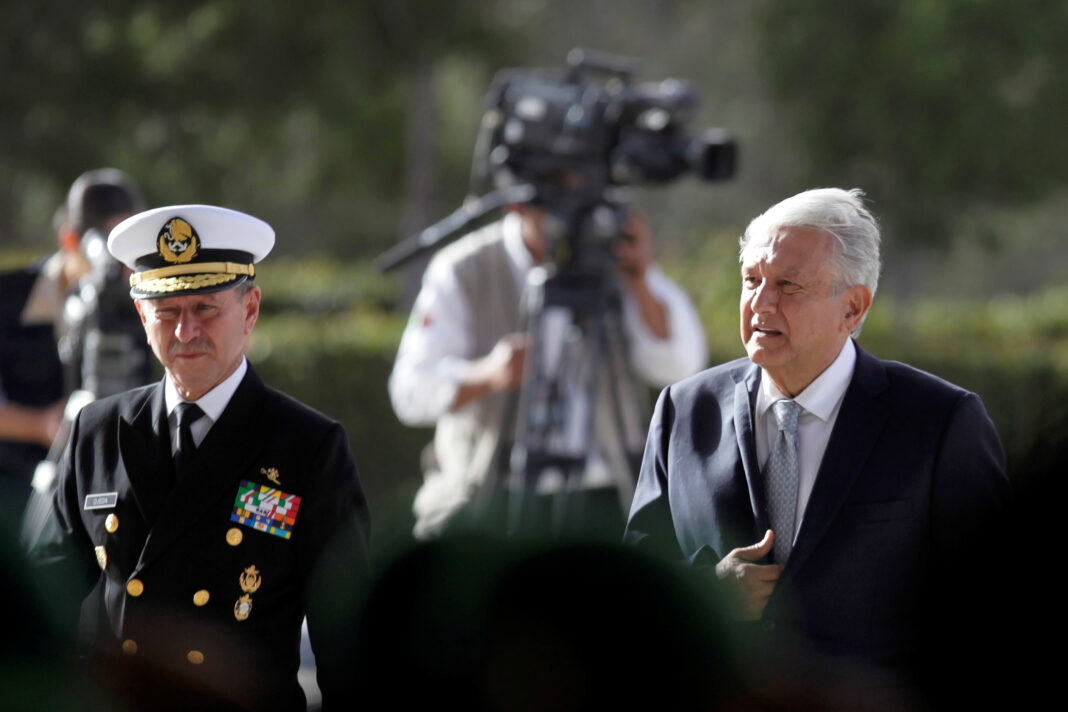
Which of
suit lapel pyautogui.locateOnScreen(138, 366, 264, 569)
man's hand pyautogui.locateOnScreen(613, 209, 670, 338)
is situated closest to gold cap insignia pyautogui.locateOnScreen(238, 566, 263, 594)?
suit lapel pyautogui.locateOnScreen(138, 366, 264, 569)

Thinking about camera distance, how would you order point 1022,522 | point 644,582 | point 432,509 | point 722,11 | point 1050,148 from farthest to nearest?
point 722,11, point 1050,148, point 432,509, point 644,582, point 1022,522

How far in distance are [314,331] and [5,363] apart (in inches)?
176

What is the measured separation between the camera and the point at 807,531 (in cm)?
208

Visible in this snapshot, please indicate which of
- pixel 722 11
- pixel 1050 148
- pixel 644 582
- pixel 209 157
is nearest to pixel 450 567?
pixel 644 582

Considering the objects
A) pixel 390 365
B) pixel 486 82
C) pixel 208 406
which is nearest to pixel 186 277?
pixel 208 406

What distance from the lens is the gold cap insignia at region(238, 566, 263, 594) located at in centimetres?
213

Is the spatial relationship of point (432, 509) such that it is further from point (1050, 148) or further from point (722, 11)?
point (722, 11)

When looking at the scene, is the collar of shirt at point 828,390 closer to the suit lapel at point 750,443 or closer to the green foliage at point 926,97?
the suit lapel at point 750,443

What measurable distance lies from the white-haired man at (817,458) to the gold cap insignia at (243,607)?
0.63 meters

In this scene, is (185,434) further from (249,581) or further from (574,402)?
(574,402)

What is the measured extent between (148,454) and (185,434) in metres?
0.07

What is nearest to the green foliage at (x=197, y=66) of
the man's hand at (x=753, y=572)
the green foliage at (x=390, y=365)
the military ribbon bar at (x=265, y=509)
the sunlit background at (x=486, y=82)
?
the sunlit background at (x=486, y=82)

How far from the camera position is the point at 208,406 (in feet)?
7.27

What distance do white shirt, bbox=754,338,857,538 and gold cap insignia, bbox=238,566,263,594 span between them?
0.84m
